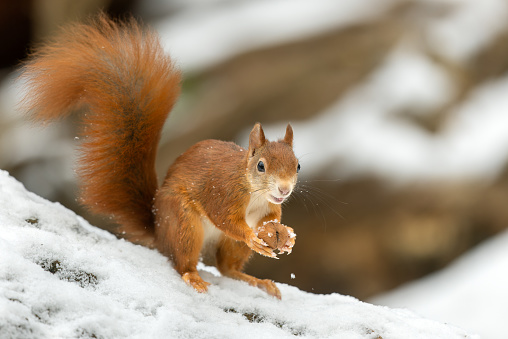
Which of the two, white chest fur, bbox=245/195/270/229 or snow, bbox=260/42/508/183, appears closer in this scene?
white chest fur, bbox=245/195/270/229

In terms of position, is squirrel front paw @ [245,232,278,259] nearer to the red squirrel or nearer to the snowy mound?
the red squirrel

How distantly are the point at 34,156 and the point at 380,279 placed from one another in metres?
2.43

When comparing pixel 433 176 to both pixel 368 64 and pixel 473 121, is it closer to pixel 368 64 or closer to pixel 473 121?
pixel 473 121

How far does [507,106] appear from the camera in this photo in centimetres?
398

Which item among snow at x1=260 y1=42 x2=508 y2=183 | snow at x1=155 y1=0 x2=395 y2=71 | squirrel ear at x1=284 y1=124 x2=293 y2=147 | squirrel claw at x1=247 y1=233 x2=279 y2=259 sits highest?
snow at x1=155 y1=0 x2=395 y2=71

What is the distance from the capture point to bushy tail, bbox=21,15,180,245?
1.58 m

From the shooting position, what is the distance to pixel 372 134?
3553mm

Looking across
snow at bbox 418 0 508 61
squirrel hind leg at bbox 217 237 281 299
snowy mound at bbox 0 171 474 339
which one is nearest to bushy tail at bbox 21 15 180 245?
snowy mound at bbox 0 171 474 339

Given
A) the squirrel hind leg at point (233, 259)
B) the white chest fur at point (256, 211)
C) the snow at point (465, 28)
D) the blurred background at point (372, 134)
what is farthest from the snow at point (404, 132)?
the white chest fur at point (256, 211)

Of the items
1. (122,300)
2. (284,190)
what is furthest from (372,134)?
(122,300)

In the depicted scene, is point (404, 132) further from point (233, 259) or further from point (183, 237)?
point (183, 237)

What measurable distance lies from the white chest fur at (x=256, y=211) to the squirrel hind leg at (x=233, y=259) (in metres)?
0.14

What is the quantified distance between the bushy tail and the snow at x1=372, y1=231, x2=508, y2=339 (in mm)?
2112

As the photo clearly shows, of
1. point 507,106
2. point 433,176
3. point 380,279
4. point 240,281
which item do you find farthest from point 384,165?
point 240,281
